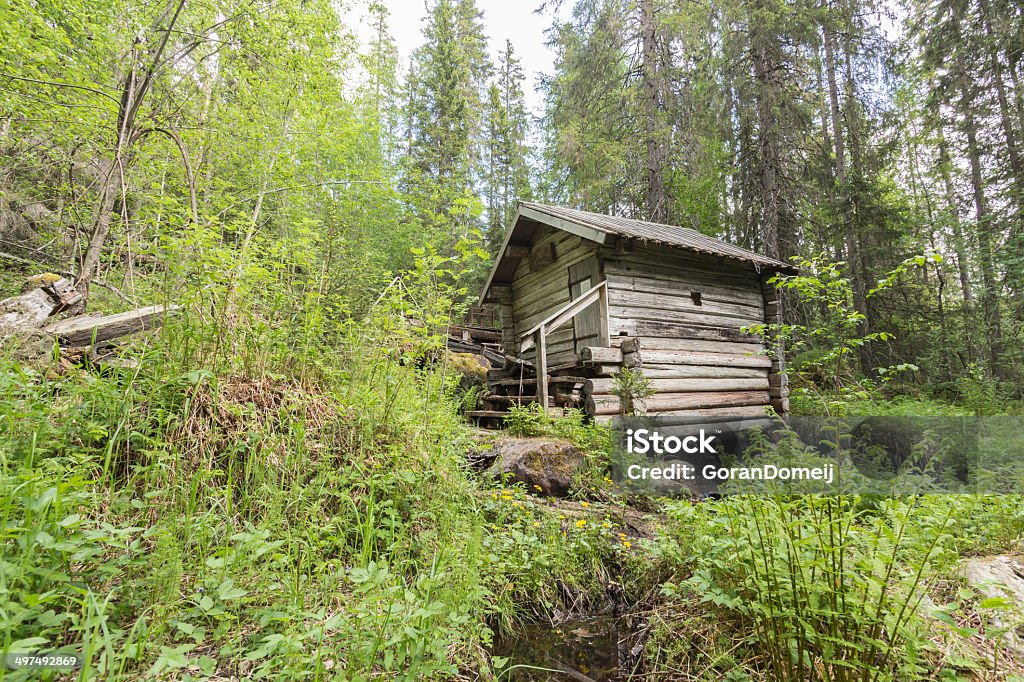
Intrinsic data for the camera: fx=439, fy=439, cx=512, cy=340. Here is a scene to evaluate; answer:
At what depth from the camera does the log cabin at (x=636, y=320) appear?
788 centimetres

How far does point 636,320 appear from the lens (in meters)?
8.63

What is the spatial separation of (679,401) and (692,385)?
0.53 m

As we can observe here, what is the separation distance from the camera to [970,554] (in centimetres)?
293

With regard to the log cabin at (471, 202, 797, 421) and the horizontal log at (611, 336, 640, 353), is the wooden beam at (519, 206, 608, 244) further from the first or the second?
the horizontal log at (611, 336, 640, 353)

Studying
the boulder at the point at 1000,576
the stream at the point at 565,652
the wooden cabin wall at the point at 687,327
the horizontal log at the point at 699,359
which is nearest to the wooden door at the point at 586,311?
the wooden cabin wall at the point at 687,327

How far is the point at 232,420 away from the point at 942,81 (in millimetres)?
18576

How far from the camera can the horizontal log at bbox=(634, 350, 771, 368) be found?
8500 millimetres

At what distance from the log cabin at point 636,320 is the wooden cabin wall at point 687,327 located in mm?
23

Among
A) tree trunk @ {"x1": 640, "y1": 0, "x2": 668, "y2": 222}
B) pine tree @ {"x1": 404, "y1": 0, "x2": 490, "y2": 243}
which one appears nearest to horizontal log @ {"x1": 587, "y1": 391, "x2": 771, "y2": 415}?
tree trunk @ {"x1": 640, "y1": 0, "x2": 668, "y2": 222}

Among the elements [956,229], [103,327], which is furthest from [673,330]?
[956,229]

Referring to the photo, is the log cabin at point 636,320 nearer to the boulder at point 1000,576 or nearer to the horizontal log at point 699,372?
the horizontal log at point 699,372

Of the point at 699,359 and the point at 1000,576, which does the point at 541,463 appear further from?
the point at 699,359

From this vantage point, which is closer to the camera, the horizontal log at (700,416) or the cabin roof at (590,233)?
the horizontal log at (700,416)

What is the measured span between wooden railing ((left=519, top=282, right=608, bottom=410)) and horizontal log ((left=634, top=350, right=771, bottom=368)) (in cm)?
120
